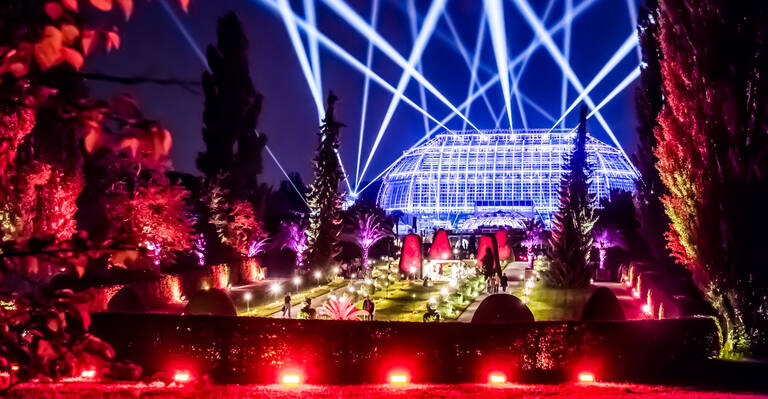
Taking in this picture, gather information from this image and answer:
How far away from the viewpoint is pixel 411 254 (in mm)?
36406

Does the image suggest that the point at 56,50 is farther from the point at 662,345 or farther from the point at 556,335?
the point at 662,345

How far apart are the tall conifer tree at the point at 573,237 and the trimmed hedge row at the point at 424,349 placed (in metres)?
20.7

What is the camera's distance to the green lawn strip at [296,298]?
25281mm

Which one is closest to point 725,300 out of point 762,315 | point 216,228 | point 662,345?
point 762,315

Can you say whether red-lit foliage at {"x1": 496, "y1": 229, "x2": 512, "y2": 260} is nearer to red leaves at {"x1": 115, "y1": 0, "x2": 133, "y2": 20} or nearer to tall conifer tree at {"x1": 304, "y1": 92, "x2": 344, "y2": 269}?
tall conifer tree at {"x1": 304, "y1": 92, "x2": 344, "y2": 269}

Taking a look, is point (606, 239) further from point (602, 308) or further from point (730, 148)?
point (730, 148)

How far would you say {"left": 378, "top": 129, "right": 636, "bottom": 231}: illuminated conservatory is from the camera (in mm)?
99250

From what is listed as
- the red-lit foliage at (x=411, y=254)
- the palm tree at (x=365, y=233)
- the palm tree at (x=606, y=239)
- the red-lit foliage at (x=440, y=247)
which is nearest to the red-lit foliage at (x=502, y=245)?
the palm tree at (x=606, y=239)

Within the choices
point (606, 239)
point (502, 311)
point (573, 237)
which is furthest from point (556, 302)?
point (606, 239)

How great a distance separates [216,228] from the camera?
41406 mm

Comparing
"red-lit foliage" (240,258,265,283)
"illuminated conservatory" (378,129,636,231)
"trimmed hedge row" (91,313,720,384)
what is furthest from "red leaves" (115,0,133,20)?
"illuminated conservatory" (378,129,636,231)

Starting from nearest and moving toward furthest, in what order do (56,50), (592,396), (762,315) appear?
(56,50) < (592,396) < (762,315)

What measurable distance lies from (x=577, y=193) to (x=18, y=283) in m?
26.4

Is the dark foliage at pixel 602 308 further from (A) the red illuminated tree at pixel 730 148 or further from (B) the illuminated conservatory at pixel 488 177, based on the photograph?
(B) the illuminated conservatory at pixel 488 177
